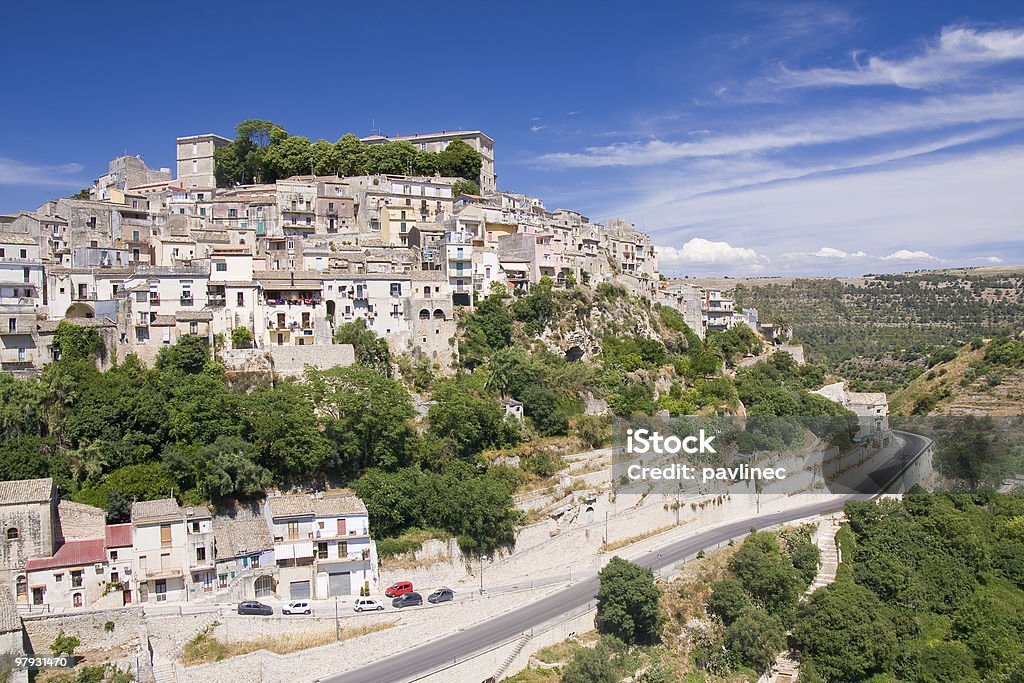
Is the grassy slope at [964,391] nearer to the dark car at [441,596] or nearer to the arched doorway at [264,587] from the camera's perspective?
the dark car at [441,596]

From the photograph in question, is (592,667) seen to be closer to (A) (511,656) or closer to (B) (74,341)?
(A) (511,656)

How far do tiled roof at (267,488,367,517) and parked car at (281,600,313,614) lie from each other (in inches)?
101

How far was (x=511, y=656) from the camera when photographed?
21.9 meters

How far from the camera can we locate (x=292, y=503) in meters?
24.2

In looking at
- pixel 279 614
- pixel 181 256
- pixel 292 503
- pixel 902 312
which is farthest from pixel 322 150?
pixel 902 312

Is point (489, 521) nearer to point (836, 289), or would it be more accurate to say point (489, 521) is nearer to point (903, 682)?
point (903, 682)

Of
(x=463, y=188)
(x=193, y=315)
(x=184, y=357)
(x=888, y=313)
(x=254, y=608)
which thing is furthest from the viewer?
(x=888, y=313)

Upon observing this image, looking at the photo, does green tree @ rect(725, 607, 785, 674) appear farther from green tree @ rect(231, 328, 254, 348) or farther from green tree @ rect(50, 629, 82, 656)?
green tree @ rect(231, 328, 254, 348)

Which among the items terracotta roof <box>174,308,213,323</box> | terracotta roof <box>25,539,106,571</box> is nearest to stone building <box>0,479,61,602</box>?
terracotta roof <box>25,539,106,571</box>

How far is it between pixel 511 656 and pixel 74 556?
11.8 m

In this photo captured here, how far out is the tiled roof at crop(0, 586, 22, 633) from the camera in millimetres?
18344

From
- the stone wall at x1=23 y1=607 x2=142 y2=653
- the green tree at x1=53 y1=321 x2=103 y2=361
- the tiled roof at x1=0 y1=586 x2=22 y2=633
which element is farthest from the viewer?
the green tree at x1=53 y1=321 x2=103 y2=361

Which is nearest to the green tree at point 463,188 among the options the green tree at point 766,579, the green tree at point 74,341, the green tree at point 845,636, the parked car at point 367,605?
the green tree at point 74,341

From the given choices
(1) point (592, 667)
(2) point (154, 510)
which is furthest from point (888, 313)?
(2) point (154, 510)
